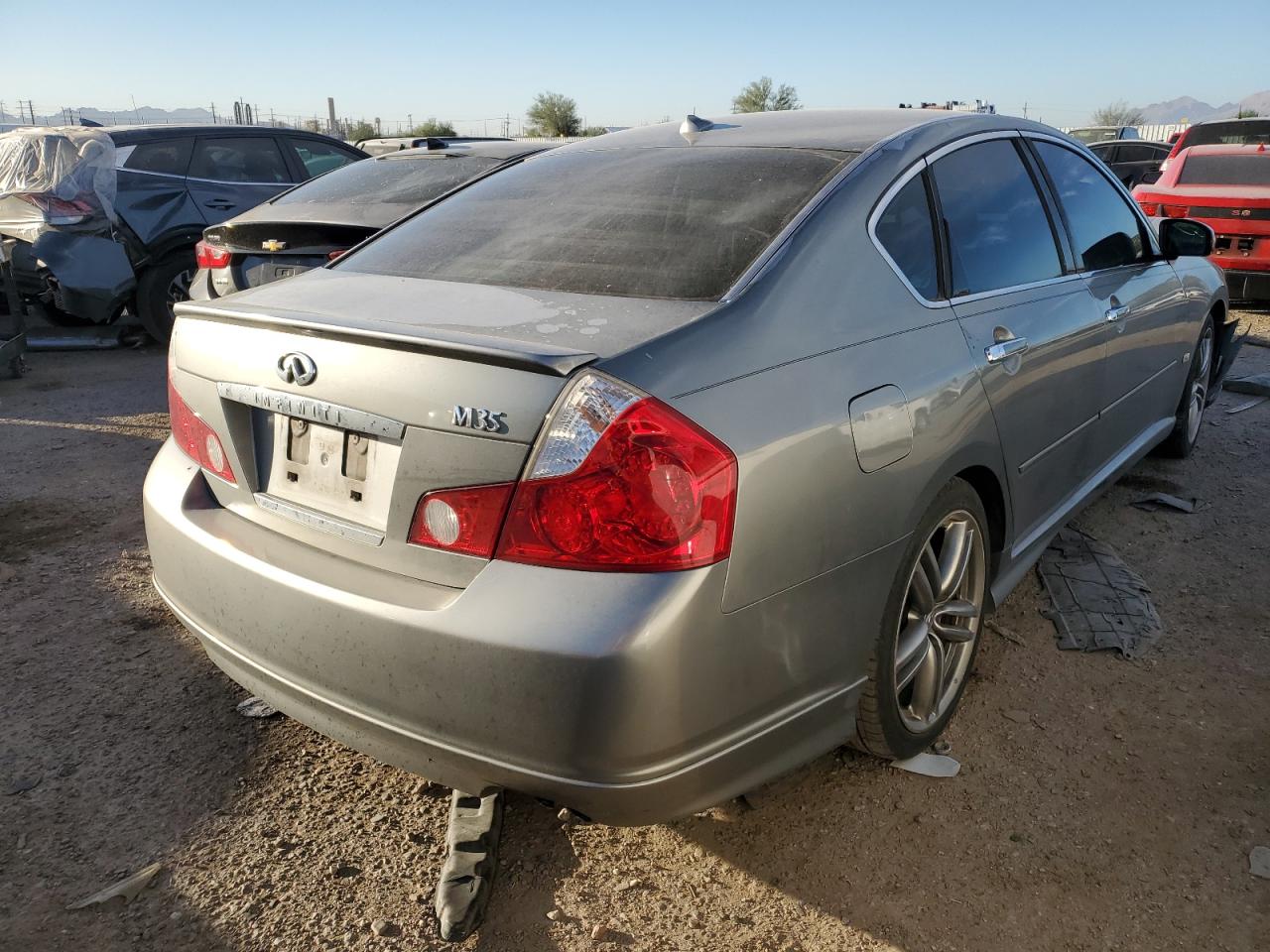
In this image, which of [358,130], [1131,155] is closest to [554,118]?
[358,130]

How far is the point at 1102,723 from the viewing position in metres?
2.81

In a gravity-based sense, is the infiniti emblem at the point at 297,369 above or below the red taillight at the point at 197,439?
above

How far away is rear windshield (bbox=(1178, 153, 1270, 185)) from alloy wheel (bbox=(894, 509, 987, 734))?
8.45m

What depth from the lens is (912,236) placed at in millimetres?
2500

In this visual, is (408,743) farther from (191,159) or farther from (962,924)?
(191,159)

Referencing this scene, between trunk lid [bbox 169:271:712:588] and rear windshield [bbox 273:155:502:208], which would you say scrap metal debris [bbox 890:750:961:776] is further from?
rear windshield [bbox 273:155:502:208]

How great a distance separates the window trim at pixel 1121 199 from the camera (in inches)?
131

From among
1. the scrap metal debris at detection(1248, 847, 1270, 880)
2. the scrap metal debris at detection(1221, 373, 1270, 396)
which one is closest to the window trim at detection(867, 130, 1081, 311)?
the scrap metal debris at detection(1248, 847, 1270, 880)

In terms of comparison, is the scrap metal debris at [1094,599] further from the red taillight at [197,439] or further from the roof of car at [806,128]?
the red taillight at [197,439]

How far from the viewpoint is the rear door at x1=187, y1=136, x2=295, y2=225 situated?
822 centimetres

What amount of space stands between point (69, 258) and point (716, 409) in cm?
741

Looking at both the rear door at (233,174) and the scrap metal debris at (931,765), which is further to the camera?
the rear door at (233,174)

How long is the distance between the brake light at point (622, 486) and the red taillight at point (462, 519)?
7cm

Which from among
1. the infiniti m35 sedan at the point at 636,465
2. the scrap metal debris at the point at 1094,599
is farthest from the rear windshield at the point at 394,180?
the scrap metal debris at the point at 1094,599
